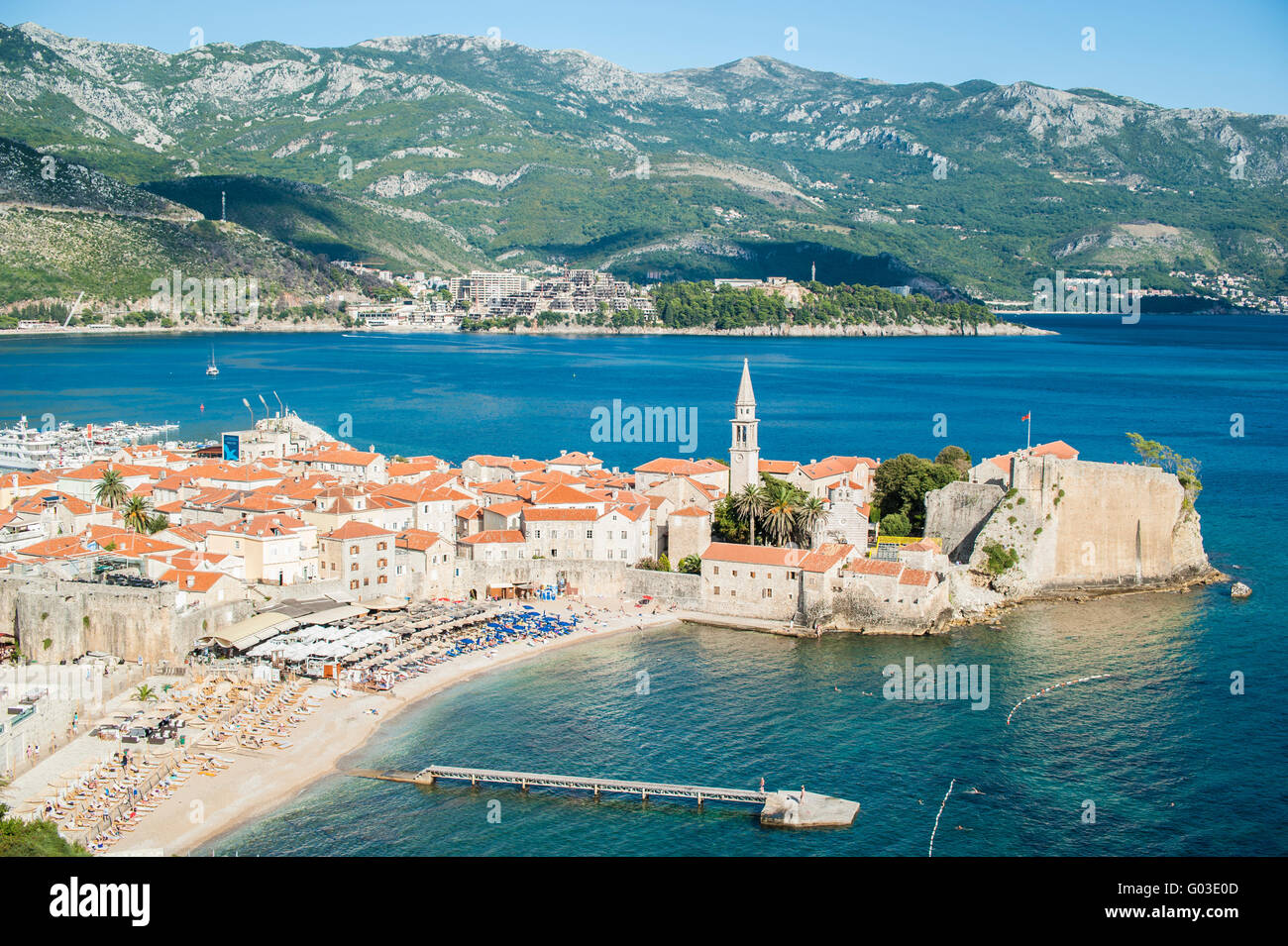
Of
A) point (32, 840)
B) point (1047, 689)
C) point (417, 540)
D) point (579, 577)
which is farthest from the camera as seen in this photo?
point (579, 577)

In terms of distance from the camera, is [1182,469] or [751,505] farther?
[1182,469]

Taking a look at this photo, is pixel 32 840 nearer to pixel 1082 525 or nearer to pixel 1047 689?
pixel 1047 689

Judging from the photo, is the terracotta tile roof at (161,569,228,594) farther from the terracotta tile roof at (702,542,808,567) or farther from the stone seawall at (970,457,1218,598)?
the stone seawall at (970,457,1218,598)

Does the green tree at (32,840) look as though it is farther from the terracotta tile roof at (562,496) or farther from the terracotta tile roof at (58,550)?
the terracotta tile roof at (562,496)

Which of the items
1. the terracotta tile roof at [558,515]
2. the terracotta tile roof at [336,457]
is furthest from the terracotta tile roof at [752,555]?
the terracotta tile roof at [336,457]

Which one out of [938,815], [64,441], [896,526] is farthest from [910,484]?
[64,441]

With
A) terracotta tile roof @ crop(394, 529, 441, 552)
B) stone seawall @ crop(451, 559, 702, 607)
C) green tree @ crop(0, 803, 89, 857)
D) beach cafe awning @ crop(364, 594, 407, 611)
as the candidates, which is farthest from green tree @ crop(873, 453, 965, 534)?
green tree @ crop(0, 803, 89, 857)
